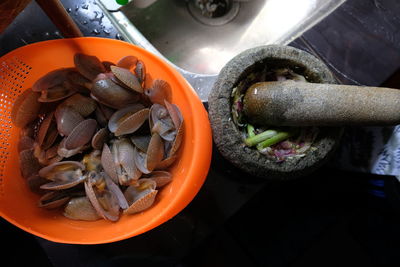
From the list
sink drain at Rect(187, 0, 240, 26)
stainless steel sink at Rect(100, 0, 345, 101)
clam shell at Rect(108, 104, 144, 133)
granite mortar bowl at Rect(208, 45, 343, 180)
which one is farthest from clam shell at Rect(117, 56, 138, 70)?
sink drain at Rect(187, 0, 240, 26)

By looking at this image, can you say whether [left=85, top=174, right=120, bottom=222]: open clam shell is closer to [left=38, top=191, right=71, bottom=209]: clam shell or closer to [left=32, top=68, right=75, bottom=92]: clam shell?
[left=38, top=191, right=71, bottom=209]: clam shell

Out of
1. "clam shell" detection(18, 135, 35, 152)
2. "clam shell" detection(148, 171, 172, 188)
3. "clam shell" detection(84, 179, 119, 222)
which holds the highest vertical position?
"clam shell" detection(18, 135, 35, 152)

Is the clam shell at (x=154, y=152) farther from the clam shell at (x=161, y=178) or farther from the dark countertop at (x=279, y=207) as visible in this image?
the dark countertop at (x=279, y=207)

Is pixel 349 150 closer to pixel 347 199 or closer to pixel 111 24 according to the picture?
pixel 347 199

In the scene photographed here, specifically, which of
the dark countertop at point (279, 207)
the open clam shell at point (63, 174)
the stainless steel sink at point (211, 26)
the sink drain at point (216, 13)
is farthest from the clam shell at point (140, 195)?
the sink drain at point (216, 13)

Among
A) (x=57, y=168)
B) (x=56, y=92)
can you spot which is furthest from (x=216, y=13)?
(x=57, y=168)

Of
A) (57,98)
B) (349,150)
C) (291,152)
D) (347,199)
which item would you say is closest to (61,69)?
(57,98)
